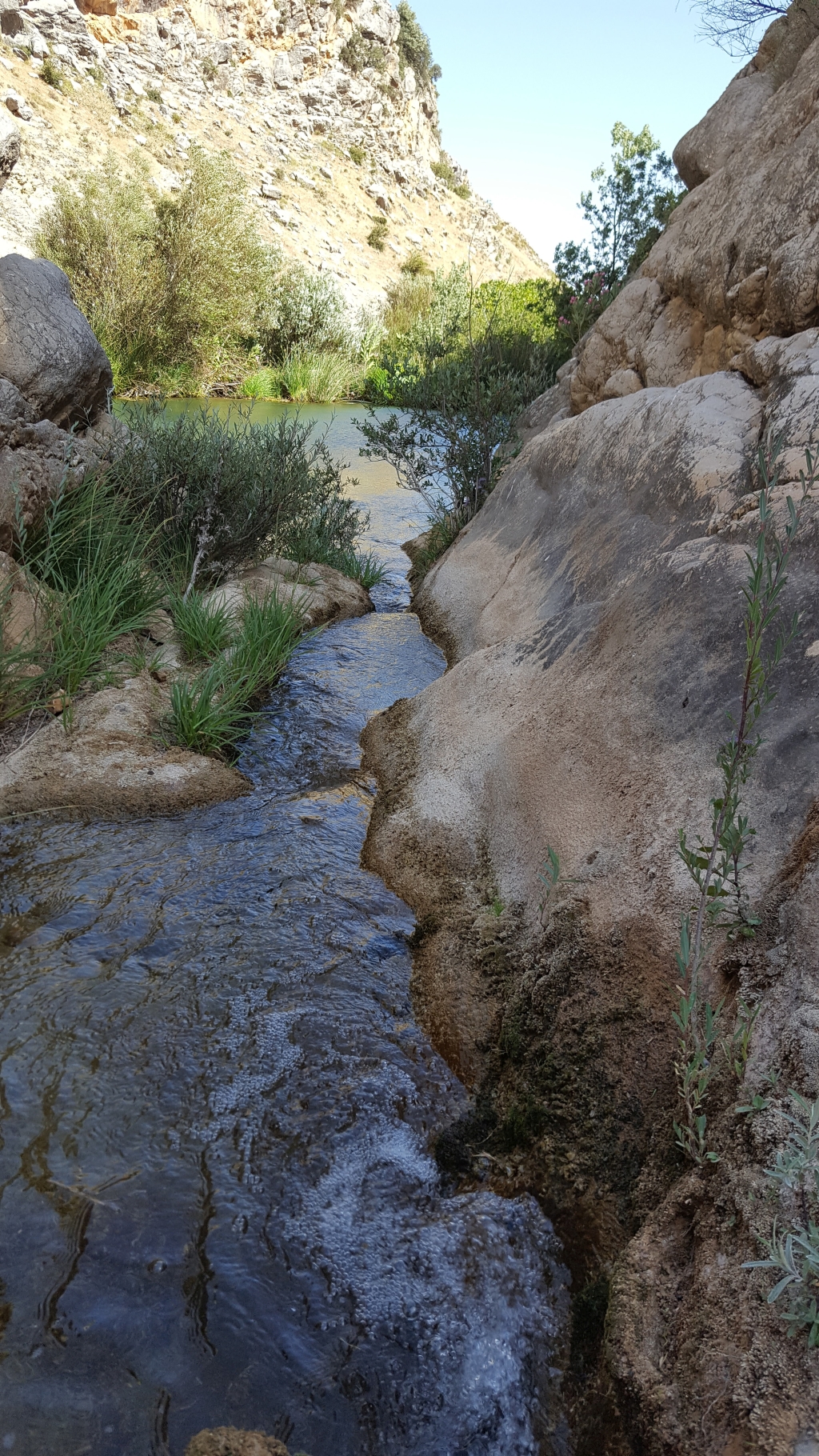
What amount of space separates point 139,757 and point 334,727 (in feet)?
4.50

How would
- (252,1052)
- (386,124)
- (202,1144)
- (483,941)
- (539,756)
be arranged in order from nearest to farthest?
1. (202,1144)
2. (252,1052)
3. (483,941)
4. (539,756)
5. (386,124)

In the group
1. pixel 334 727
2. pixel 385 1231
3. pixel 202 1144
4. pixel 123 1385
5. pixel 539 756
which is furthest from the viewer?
pixel 334 727

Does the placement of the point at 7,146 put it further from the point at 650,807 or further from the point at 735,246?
the point at 650,807

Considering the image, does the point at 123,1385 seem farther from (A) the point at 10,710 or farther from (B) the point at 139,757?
(A) the point at 10,710

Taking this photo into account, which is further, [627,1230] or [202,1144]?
[202,1144]

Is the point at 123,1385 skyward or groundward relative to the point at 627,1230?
groundward

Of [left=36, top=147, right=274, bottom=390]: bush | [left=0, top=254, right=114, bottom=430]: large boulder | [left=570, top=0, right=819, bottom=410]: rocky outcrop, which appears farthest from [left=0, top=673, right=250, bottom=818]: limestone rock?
[left=36, top=147, right=274, bottom=390]: bush

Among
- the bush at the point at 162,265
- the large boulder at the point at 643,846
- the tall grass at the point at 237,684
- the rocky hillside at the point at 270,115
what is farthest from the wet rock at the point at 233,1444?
the rocky hillside at the point at 270,115

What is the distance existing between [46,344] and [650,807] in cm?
489

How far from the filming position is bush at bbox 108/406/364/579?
630 centimetres

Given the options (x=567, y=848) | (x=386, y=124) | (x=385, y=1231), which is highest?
(x=386, y=124)

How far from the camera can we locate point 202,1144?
2.51 m

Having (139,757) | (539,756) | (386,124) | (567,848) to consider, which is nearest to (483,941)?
(567,848)

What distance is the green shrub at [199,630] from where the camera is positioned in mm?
5621
